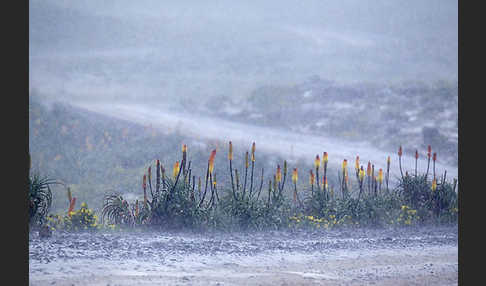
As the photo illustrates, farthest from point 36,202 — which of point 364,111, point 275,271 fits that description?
point 364,111

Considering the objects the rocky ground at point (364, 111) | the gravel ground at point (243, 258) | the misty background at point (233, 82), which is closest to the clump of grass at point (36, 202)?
the gravel ground at point (243, 258)

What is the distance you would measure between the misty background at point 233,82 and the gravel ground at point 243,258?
13.1 feet

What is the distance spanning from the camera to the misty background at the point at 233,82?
421 inches

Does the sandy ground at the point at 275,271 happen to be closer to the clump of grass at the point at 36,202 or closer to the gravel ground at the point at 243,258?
the gravel ground at the point at 243,258

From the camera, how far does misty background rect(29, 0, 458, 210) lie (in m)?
10.7

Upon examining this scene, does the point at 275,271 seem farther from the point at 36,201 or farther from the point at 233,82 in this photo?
the point at 233,82

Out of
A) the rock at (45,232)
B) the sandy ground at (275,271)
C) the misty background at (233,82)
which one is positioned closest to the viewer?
the sandy ground at (275,271)

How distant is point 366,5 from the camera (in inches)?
529

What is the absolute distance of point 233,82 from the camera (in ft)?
63.8

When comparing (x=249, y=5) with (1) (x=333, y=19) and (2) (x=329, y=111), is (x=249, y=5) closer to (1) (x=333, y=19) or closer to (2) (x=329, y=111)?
(1) (x=333, y=19)

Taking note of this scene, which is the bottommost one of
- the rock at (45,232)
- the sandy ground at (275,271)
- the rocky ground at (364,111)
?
the sandy ground at (275,271)

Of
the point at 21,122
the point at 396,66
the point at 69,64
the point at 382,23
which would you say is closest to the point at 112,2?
the point at 69,64

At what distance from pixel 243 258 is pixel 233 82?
14.8 m

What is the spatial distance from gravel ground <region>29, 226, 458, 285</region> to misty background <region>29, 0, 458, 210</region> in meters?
3.99
